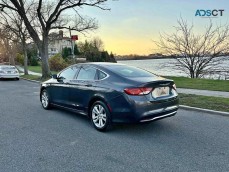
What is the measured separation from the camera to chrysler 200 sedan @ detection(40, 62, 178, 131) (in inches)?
195

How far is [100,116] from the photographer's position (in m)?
5.55

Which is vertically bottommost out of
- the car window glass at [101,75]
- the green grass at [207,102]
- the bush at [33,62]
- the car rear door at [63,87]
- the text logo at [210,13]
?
the green grass at [207,102]

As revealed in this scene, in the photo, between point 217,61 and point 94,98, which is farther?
point 217,61

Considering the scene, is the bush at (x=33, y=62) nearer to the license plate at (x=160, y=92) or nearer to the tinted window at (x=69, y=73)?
the tinted window at (x=69, y=73)

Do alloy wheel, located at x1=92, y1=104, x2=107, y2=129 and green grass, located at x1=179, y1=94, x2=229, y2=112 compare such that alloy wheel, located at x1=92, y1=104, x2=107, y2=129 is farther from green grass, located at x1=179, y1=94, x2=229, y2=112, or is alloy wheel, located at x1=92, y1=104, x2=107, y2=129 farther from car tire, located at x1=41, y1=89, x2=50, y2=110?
green grass, located at x1=179, y1=94, x2=229, y2=112

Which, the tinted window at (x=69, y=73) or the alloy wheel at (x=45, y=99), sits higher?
the tinted window at (x=69, y=73)

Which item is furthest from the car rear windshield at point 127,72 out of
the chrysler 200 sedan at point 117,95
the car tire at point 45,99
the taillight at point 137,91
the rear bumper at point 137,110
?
the car tire at point 45,99

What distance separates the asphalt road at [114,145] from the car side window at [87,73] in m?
1.15

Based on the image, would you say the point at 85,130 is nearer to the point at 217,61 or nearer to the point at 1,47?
the point at 217,61

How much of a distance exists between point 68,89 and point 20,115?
179cm

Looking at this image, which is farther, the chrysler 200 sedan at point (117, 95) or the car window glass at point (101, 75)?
the car window glass at point (101, 75)

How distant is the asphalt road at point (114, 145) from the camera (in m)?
3.76

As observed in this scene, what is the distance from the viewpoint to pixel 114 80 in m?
5.32

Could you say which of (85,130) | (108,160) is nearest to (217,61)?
(85,130)
